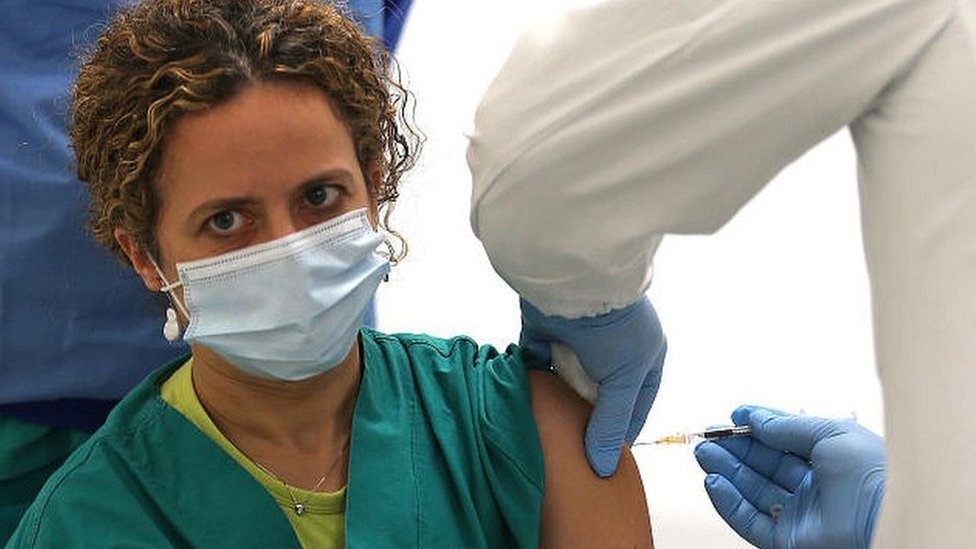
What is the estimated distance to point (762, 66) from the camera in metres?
0.78

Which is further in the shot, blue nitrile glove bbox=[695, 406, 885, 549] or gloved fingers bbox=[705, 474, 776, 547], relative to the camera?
gloved fingers bbox=[705, 474, 776, 547]

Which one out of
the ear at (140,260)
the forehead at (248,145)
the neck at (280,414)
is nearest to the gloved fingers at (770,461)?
the neck at (280,414)

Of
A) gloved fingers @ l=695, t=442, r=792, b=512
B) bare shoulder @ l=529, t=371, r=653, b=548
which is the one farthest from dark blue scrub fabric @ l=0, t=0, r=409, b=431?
gloved fingers @ l=695, t=442, r=792, b=512

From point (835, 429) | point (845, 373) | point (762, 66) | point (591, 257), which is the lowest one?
point (845, 373)

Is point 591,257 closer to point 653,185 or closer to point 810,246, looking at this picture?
point 653,185

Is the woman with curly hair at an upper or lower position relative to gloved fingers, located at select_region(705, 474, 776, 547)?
upper

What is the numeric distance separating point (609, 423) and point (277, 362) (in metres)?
0.39

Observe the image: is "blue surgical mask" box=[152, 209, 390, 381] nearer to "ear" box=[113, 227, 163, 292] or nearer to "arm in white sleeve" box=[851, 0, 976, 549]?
"ear" box=[113, 227, 163, 292]

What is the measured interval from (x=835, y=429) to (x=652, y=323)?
9.0 inches

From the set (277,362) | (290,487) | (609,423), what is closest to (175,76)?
(277,362)

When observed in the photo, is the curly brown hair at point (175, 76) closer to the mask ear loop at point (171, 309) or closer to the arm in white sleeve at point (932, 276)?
the mask ear loop at point (171, 309)

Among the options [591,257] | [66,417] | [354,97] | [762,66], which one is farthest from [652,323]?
[66,417]

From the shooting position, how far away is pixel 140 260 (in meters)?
1.49

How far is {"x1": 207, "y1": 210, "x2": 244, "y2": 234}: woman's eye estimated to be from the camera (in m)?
1.40
